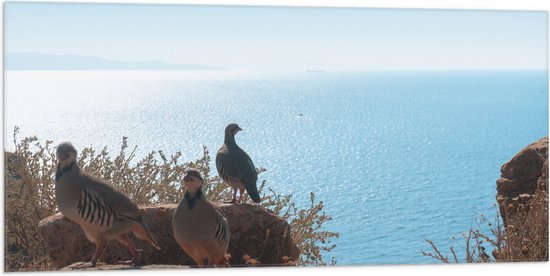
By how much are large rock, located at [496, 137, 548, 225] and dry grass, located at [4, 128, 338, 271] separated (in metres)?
1.45

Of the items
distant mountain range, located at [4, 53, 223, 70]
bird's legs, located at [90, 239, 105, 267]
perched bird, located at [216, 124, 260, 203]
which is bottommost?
bird's legs, located at [90, 239, 105, 267]

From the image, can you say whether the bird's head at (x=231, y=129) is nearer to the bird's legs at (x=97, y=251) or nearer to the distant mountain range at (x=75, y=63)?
the distant mountain range at (x=75, y=63)

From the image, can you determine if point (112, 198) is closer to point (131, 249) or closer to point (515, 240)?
point (131, 249)

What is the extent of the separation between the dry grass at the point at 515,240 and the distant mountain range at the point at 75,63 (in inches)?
91.7

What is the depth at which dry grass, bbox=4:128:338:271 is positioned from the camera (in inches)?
273

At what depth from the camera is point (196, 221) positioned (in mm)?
5652

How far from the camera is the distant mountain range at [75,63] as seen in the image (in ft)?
21.0

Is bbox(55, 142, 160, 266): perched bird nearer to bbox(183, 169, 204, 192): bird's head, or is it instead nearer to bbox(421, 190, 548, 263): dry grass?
bbox(183, 169, 204, 192): bird's head

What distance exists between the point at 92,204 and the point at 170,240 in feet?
2.86

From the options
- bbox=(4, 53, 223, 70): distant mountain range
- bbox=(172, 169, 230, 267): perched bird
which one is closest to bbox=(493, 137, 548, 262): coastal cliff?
bbox=(172, 169, 230, 267): perched bird

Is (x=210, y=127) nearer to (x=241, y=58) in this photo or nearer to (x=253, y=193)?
(x=241, y=58)

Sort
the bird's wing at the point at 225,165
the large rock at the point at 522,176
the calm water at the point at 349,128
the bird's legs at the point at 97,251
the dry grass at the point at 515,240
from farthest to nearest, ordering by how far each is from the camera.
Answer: the large rock at the point at 522,176
the calm water at the point at 349,128
the dry grass at the point at 515,240
the bird's wing at the point at 225,165
the bird's legs at the point at 97,251

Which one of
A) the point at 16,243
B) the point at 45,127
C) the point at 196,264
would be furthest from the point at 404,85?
the point at 16,243

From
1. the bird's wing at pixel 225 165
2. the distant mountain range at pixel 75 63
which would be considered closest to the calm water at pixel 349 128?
the distant mountain range at pixel 75 63
